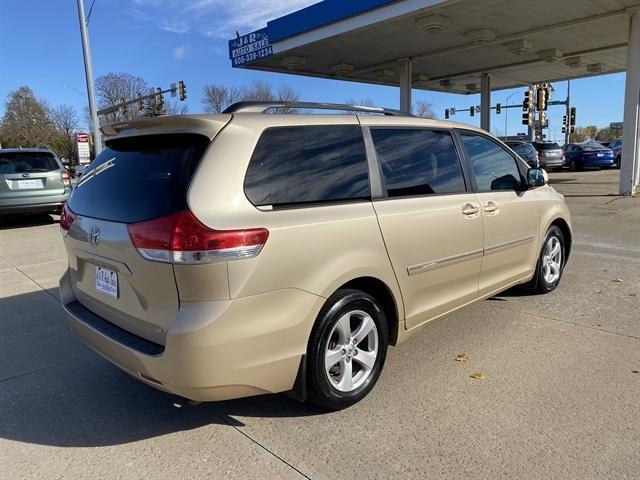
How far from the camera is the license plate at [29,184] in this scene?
10820mm

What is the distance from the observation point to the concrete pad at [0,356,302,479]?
2.61 meters

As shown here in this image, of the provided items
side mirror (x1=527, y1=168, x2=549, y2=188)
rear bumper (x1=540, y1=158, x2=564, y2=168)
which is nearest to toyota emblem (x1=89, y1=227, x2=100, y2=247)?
side mirror (x1=527, y1=168, x2=549, y2=188)

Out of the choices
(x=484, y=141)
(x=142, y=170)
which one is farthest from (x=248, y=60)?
(x=142, y=170)

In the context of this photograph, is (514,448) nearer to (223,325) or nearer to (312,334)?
(312,334)

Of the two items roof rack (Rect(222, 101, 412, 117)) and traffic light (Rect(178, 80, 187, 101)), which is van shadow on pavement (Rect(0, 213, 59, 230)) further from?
traffic light (Rect(178, 80, 187, 101))

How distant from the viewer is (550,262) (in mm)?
5316

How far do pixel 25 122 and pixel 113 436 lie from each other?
7476 cm

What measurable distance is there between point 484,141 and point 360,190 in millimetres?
1833

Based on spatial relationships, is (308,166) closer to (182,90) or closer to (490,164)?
(490,164)

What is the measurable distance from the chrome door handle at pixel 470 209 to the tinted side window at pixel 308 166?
1018mm

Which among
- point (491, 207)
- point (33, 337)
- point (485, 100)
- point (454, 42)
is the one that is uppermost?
point (454, 42)

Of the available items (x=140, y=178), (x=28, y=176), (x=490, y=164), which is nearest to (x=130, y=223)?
Answer: (x=140, y=178)

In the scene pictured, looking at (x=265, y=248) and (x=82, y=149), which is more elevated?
(x=82, y=149)

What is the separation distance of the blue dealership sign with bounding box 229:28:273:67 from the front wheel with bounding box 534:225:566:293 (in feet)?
50.2
